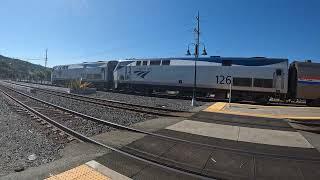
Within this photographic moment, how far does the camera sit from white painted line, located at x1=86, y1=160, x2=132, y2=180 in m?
6.17

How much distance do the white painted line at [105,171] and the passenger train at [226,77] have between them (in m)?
19.7

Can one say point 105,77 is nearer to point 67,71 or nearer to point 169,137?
point 67,71

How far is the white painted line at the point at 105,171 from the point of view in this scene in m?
6.17

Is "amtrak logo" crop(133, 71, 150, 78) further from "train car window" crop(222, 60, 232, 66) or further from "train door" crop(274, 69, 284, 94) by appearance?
"train door" crop(274, 69, 284, 94)

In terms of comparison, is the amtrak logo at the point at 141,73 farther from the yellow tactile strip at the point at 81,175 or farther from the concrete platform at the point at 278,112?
the yellow tactile strip at the point at 81,175

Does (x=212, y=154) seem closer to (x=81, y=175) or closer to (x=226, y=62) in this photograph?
(x=81, y=175)

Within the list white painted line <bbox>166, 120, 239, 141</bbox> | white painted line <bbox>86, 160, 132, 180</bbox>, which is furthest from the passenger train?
white painted line <bbox>86, 160, 132, 180</bbox>

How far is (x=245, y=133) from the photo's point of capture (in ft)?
35.7

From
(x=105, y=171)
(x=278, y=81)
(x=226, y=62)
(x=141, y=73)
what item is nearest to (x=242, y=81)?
(x=226, y=62)

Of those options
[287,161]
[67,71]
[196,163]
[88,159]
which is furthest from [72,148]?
[67,71]

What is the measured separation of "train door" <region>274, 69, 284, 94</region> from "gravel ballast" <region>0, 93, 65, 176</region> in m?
18.5

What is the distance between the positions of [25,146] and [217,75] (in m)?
20.8

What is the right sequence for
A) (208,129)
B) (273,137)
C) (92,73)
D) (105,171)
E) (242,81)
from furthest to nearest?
1. (92,73)
2. (242,81)
3. (208,129)
4. (273,137)
5. (105,171)

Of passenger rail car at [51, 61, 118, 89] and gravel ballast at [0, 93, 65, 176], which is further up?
passenger rail car at [51, 61, 118, 89]
